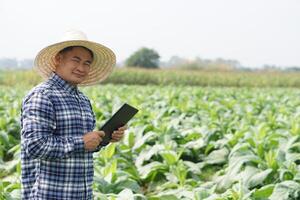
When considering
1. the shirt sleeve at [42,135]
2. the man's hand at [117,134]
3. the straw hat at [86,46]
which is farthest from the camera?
the man's hand at [117,134]

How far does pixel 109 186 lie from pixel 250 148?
2413 mm

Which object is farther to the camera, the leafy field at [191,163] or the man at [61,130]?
the leafy field at [191,163]

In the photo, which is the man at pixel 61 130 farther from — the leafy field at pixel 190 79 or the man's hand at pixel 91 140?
the leafy field at pixel 190 79

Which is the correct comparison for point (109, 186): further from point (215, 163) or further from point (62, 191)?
point (215, 163)

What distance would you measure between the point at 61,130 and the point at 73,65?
379 mm

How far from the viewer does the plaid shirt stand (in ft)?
9.98

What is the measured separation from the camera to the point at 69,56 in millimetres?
3283

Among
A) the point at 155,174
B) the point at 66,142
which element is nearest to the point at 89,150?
the point at 66,142

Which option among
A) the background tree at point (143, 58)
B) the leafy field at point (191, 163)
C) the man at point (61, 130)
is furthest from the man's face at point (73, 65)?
the background tree at point (143, 58)

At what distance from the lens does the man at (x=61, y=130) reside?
305cm

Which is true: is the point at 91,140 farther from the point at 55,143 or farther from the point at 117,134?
the point at 117,134

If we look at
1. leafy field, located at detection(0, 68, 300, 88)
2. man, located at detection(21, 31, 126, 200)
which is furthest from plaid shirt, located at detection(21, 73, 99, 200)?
leafy field, located at detection(0, 68, 300, 88)

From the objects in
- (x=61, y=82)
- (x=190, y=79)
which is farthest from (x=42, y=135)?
(x=190, y=79)

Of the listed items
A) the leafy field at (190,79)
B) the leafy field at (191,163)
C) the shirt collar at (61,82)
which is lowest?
the leafy field at (191,163)
